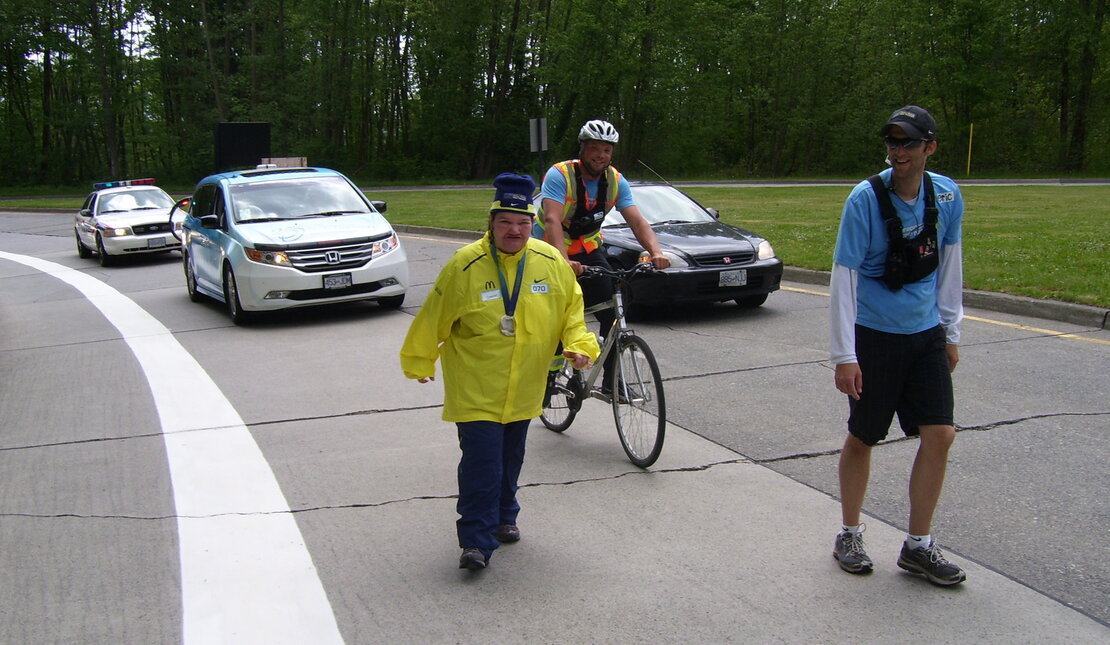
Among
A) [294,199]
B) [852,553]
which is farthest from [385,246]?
[852,553]

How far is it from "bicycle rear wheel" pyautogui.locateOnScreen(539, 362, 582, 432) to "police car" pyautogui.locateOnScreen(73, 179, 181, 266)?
15538 mm

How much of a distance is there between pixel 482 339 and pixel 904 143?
1807 millimetres

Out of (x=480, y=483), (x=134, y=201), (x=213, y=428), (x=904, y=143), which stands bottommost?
(x=213, y=428)

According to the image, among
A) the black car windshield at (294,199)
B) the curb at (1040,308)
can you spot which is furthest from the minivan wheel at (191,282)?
the curb at (1040,308)

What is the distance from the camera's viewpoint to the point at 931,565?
13.3 feet

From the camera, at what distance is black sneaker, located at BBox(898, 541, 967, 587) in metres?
4.01

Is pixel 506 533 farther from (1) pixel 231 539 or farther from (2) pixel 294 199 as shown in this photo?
(2) pixel 294 199

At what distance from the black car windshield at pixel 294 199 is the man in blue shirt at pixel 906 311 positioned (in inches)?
367

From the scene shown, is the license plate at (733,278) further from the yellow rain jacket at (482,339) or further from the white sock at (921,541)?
the white sock at (921,541)

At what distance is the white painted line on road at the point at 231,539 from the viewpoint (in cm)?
390

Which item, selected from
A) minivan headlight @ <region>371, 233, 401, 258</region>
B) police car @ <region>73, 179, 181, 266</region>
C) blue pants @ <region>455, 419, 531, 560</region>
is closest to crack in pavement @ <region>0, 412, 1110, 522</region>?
blue pants @ <region>455, 419, 531, 560</region>

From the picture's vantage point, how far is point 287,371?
8.95 m

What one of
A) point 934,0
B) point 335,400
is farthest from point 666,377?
point 934,0

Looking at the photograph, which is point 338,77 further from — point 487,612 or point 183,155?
point 487,612
